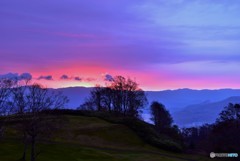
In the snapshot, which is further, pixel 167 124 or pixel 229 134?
pixel 167 124

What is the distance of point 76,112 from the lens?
10488cm

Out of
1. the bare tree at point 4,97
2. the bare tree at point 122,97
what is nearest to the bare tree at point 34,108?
the bare tree at point 4,97

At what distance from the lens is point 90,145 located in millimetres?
76062

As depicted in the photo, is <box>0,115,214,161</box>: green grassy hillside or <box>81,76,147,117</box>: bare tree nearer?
<box>0,115,214,161</box>: green grassy hillside

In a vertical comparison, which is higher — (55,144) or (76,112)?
(76,112)

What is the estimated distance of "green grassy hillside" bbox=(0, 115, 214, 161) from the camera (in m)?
58.3

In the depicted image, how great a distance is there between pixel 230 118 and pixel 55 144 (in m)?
45.8

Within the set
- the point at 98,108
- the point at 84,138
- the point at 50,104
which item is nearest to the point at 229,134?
the point at 84,138

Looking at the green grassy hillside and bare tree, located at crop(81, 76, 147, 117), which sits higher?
bare tree, located at crop(81, 76, 147, 117)

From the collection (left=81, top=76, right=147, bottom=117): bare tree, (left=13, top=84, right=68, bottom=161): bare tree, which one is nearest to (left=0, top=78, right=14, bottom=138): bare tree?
(left=13, top=84, right=68, bottom=161): bare tree

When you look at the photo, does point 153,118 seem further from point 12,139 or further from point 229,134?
point 12,139

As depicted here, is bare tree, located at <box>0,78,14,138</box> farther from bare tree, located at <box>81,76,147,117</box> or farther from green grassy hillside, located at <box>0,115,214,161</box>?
Result: bare tree, located at <box>81,76,147,117</box>

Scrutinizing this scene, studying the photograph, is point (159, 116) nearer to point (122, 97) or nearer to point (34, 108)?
point (122, 97)

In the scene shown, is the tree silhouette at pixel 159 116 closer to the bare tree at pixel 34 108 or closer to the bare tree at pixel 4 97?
the bare tree at pixel 34 108
